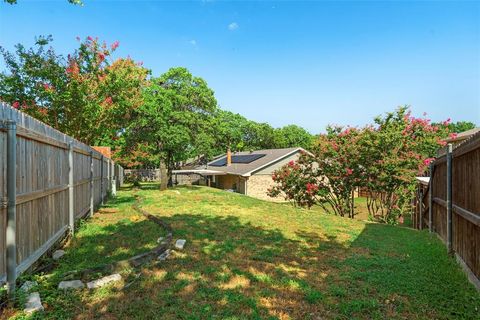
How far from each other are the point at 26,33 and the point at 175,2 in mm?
6094

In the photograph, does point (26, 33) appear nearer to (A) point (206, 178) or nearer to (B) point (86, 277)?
(B) point (86, 277)

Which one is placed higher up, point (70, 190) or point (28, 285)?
point (70, 190)

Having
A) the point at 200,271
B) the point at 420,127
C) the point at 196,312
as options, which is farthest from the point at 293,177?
the point at 196,312

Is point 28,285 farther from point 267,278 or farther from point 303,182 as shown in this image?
point 303,182

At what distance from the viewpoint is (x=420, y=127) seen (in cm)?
1281

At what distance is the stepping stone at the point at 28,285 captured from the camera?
3.14 meters

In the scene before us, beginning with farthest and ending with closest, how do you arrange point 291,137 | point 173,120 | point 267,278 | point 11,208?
point 291,137, point 173,120, point 267,278, point 11,208

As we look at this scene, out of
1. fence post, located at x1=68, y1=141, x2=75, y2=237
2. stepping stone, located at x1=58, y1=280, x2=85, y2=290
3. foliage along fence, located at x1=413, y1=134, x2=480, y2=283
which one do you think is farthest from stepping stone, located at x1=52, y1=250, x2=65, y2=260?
foliage along fence, located at x1=413, y1=134, x2=480, y2=283

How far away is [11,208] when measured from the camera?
3.07 metres

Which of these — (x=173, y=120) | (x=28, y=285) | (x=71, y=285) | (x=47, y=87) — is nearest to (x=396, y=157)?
(x=71, y=285)

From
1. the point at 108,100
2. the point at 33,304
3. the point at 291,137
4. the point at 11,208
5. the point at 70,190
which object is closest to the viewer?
the point at 33,304

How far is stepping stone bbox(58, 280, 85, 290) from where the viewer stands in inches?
135

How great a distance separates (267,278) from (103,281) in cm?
205

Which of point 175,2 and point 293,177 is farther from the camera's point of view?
point 293,177
